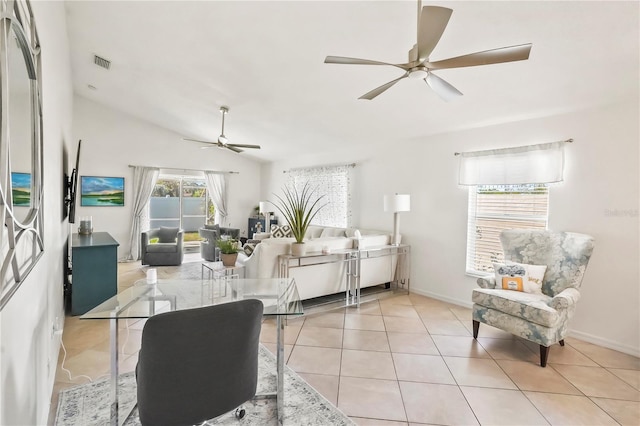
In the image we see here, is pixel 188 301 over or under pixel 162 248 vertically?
Result: over

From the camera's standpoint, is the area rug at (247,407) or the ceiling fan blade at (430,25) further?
the area rug at (247,407)

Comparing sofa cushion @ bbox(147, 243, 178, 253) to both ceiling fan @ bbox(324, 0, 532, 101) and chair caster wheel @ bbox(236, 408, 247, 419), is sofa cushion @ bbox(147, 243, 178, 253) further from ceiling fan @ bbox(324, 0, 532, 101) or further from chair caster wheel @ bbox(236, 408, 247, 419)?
ceiling fan @ bbox(324, 0, 532, 101)

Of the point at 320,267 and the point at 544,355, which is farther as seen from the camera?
the point at 320,267

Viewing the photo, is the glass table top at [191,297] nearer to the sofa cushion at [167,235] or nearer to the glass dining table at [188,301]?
the glass dining table at [188,301]

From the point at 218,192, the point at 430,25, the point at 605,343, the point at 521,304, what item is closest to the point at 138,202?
the point at 218,192

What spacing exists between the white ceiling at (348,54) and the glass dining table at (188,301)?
2192 millimetres

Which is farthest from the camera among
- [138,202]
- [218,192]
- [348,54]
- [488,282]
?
[218,192]

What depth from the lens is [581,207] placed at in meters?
3.30

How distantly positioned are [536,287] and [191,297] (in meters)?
3.21

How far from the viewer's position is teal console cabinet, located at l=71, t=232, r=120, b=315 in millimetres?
3699

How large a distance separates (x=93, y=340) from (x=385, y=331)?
113 inches

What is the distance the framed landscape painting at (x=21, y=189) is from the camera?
3.27 feet

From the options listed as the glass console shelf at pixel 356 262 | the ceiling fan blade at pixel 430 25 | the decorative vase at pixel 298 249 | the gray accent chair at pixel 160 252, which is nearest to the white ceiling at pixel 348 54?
the ceiling fan blade at pixel 430 25

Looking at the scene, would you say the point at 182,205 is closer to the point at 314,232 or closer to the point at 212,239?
the point at 212,239
